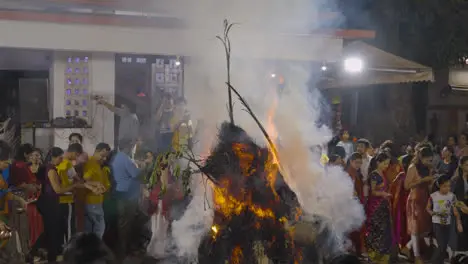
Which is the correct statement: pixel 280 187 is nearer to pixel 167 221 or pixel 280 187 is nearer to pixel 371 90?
pixel 167 221

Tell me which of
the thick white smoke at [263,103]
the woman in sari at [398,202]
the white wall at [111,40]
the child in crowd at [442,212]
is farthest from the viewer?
the white wall at [111,40]

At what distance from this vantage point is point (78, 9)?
10.3 m

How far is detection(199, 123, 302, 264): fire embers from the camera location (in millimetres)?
5492

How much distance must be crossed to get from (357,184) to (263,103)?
2.39 m

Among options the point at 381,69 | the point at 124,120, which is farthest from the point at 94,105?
the point at 381,69

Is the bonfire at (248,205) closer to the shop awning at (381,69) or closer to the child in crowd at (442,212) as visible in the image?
the child in crowd at (442,212)

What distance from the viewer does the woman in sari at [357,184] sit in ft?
26.7

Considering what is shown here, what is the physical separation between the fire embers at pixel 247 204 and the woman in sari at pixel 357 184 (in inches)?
102

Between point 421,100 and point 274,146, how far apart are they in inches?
631

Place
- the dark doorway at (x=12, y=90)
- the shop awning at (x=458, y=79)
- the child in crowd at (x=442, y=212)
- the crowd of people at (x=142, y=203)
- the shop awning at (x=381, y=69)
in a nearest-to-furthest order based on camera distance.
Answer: the crowd of people at (x=142, y=203) < the child in crowd at (x=442, y=212) < the dark doorway at (x=12, y=90) < the shop awning at (x=381, y=69) < the shop awning at (x=458, y=79)

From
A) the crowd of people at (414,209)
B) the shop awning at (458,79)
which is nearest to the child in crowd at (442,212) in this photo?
the crowd of people at (414,209)

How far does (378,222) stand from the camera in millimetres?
8289

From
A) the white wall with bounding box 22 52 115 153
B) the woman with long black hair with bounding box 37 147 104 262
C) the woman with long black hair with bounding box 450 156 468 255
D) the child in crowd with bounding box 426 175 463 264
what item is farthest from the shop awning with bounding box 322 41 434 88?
the woman with long black hair with bounding box 37 147 104 262

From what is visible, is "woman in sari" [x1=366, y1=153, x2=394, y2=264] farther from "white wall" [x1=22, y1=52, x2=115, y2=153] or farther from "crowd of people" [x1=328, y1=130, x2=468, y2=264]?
"white wall" [x1=22, y1=52, x2=115, y2=153]
